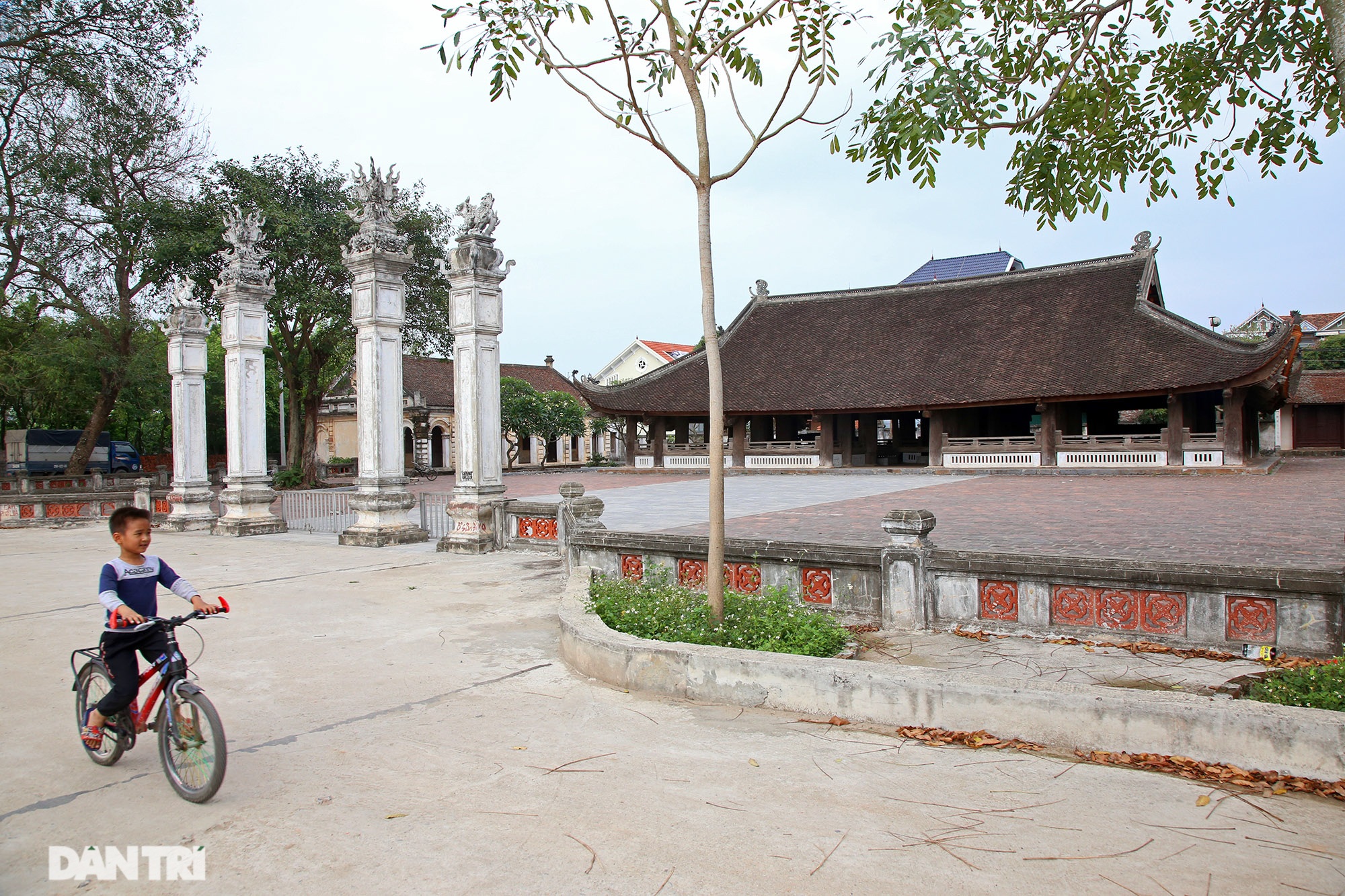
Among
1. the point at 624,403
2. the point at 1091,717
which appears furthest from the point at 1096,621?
the point at 624,403

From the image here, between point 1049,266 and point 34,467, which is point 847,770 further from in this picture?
point 34,467

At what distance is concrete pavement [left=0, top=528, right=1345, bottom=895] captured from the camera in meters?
3.11

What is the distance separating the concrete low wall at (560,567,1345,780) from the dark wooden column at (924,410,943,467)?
26595mm

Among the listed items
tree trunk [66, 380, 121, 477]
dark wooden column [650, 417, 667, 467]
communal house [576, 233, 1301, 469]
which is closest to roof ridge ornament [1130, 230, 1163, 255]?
communal house [576, 233, 1301, 469]

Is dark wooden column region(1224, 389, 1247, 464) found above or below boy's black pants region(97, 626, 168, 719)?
above

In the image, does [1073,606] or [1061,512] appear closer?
[1073,606]

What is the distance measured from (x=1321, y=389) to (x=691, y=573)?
45214mm

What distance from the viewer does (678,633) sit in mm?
5793

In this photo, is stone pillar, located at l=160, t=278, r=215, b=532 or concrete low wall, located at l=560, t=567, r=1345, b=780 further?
stone pillar, located at l=160, t=278, r=215, b=532

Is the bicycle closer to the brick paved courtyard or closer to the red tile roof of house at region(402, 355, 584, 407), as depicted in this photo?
the brick paved courtyard

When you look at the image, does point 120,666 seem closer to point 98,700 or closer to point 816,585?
point 98,700

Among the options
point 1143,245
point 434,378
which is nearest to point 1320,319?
point 1143,245

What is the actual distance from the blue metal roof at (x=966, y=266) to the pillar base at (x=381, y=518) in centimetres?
3725

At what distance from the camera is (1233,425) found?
25.5 metres
